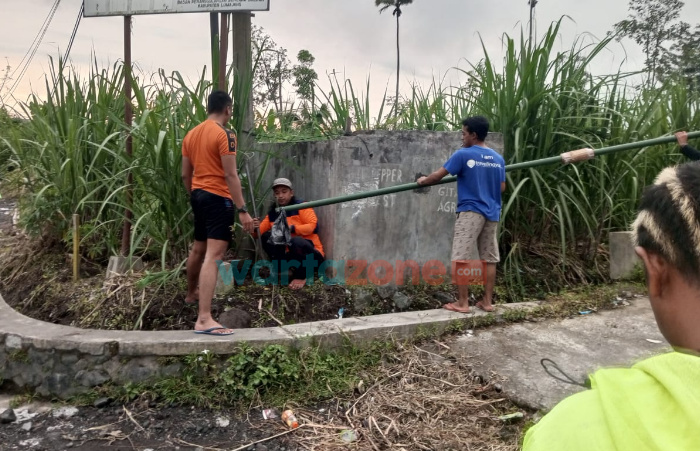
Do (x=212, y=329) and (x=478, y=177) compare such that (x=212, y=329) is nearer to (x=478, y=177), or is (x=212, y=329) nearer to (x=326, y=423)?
(x=326, y=423)

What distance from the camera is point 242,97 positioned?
3.90 meters

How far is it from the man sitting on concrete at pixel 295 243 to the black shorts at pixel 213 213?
20.8 inches

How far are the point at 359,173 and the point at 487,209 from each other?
3.14 feet

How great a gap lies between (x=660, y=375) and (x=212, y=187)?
2.92 meters

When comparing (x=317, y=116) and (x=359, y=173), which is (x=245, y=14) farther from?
(x=359, y=173)

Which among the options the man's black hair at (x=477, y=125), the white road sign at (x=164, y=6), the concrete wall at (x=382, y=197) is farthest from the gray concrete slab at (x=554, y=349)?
the white road sign at (x=164, y=6)

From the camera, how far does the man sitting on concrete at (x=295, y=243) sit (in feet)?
12.8

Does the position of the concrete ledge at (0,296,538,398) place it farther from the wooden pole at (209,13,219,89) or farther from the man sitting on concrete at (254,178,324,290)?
the wooden pole at (209,13,219,89)

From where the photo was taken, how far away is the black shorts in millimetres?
3246

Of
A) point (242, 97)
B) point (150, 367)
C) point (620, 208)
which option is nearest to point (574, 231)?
point (620, 208)

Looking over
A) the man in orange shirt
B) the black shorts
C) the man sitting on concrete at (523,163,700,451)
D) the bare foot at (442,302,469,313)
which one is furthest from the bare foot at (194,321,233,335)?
the man sitting on concrete at (523,163,700,451)

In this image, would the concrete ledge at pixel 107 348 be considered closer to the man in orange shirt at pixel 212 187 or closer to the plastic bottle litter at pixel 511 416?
the man in orange shirt at pixel 212 187

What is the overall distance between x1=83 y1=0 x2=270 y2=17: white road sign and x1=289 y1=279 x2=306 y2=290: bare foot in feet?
6.05

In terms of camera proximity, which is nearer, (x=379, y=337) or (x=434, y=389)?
(x=434, y=389)
